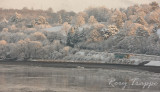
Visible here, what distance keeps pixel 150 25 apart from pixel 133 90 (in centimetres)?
2807

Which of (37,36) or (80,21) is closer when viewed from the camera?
(37,36)

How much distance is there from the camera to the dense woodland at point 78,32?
4334 cm

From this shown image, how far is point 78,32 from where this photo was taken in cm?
4784

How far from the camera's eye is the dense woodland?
43.3m

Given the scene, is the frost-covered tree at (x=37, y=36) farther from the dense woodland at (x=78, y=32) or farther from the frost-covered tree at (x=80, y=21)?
the frost-covered tree at (x=80, y=21)

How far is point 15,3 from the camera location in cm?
5300

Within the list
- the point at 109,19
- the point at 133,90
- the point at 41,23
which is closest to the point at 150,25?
the point at 109,19

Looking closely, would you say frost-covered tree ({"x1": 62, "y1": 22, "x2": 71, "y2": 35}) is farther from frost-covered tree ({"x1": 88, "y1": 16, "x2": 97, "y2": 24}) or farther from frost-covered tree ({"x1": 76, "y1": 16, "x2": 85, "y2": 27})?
frost-covered tree ({"x1": 88, "y1": 16, "x2": 97, "y2": 24})

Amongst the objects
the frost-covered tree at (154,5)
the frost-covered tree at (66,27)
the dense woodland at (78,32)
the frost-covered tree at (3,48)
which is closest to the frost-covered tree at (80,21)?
the dense woodland at (78,32)

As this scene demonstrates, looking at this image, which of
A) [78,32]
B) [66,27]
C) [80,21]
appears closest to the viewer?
[78,32]

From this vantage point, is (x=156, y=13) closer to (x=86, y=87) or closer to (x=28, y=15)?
(x=28, y=15)

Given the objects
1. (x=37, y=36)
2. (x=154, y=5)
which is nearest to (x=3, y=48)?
(x=37, y=36)

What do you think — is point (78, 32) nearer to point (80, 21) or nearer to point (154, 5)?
point (80, 21)

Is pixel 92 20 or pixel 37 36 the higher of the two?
pixel 92 20
